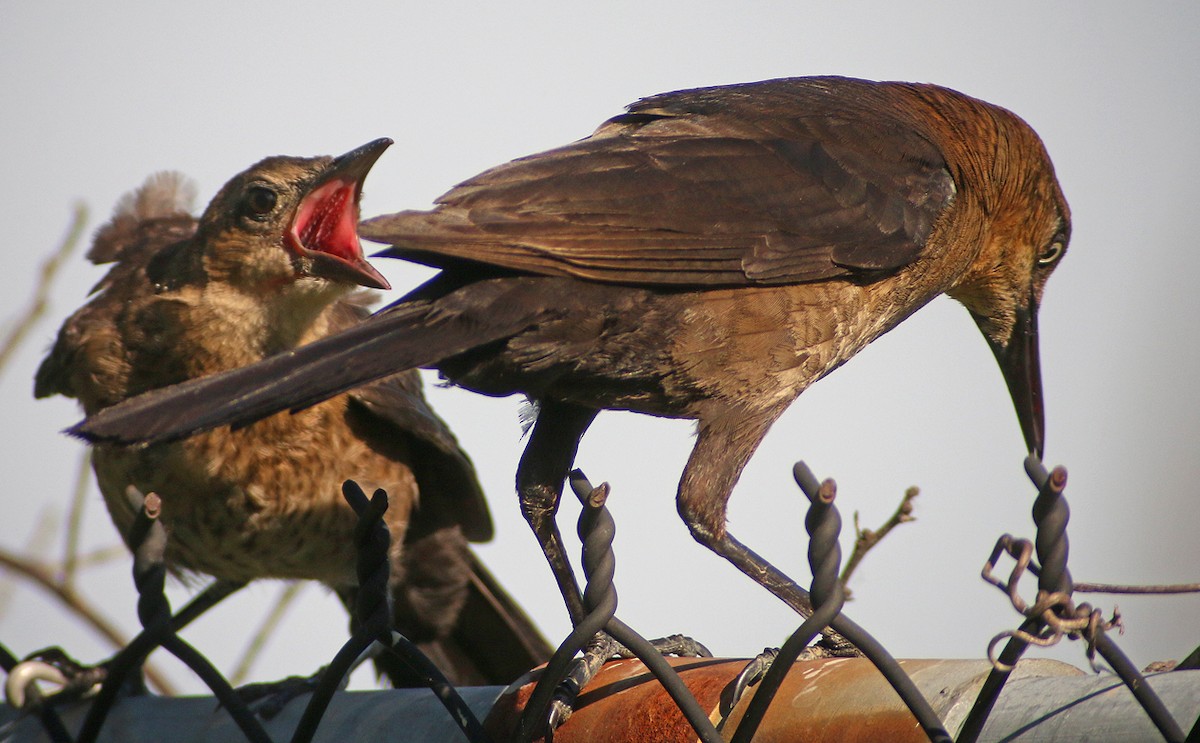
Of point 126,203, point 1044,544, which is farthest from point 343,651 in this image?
point 126,203

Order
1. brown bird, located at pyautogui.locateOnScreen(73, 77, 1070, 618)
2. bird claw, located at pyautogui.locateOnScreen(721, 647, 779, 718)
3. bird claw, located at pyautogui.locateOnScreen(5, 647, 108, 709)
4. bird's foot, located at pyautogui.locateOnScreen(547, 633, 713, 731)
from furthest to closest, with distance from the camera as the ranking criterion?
brown bird, located at pyautogui.locateOnScreen(73, 77, 1070, 618), bird's foot, located at pyautogui.locateOnScreen(547, 633, 713, 731), bird claw, located at pyautogui.locateOnScreen(5, 647, 108, 709), bird claw, located at pyautogui.locateOnScreen(721, 647, 779, 718)

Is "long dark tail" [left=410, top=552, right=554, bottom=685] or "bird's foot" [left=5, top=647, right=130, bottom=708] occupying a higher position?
"bird's foot" [left=5, top=647, right=130, bottom=708]

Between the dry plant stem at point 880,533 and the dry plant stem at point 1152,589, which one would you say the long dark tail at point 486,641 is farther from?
the dry plant stem at point 1152,589

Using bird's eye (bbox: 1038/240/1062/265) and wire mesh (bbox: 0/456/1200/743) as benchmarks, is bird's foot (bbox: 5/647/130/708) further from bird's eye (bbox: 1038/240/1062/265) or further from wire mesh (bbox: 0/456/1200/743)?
bird's eye (bbox: 1038/240/1062/265)

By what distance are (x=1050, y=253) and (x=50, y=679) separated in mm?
3345

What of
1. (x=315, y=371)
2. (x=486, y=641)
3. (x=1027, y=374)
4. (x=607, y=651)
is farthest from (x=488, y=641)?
(x=315, y=371)

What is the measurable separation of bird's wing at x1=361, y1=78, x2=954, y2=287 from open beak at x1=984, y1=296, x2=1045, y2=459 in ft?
2.62

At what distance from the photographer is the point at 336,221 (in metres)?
4.00

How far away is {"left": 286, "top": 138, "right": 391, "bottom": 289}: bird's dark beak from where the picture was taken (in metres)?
3.75

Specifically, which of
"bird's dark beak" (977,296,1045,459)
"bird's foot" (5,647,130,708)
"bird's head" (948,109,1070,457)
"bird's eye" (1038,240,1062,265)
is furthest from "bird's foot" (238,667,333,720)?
"bird's eye" (1038,240,1062,265)

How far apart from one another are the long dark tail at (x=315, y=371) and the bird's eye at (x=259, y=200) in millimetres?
1503

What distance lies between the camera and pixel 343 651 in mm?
1812

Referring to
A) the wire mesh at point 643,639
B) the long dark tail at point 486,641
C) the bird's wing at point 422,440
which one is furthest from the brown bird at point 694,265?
the long dark tail at point 486,641

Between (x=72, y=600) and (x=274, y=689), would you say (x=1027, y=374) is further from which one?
(x=72, y=600)
